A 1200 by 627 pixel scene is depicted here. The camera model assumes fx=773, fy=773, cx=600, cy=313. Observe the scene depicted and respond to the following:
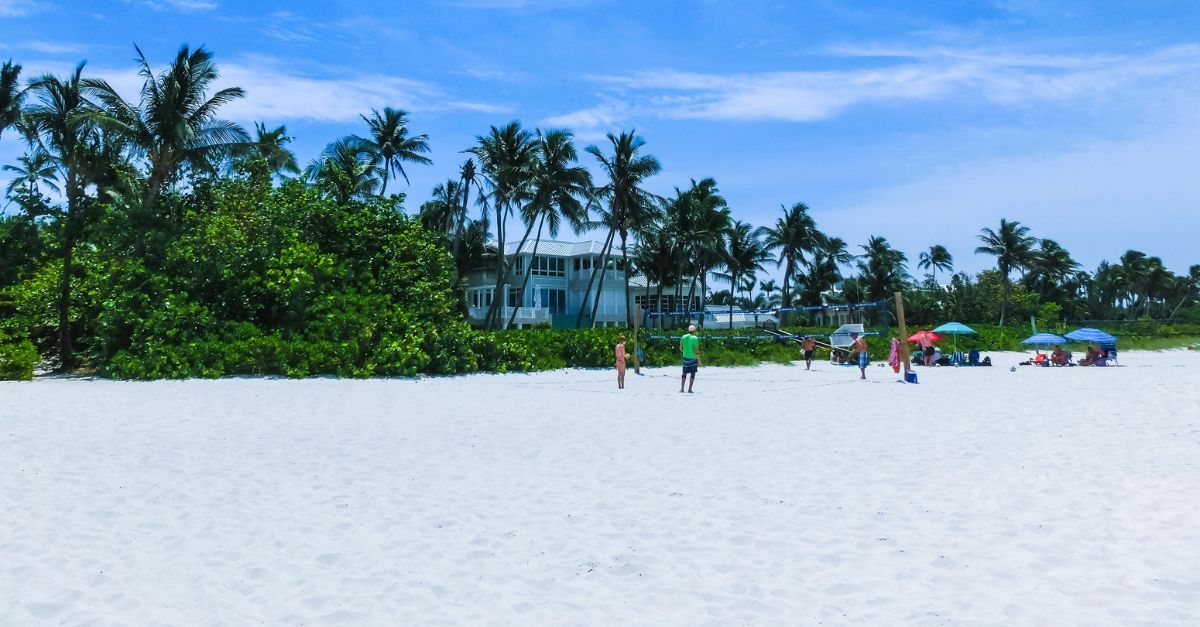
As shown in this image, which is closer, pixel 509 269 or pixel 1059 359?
pixel 1059 359

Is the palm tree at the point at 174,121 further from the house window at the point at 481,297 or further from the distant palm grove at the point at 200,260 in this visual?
the house window at the point at 481,297

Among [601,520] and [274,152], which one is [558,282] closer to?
[274,152]

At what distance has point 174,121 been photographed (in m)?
23.3

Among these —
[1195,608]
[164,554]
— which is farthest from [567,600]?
[1195,608]

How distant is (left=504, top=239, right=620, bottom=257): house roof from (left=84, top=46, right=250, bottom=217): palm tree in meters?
29.4

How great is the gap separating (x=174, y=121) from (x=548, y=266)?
3283 cm

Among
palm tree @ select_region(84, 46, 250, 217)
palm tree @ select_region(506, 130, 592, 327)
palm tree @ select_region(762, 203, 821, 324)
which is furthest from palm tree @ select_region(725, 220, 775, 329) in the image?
palm tree @ select_region(84, 46, 250, 217)

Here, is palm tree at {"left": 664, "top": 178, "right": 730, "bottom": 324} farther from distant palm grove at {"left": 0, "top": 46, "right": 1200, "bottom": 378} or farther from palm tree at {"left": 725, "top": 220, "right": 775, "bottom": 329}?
distant palm grove at {"left": 0, "top": 46, "right": 1200, "bottom": 378}

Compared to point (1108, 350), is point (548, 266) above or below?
above

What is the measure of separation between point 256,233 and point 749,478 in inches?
800

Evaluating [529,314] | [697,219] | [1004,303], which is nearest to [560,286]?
[529,314]

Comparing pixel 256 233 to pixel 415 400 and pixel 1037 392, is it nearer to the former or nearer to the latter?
pixel 415 400

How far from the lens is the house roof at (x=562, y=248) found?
53969mm

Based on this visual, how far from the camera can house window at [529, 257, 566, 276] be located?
54.1 metres
